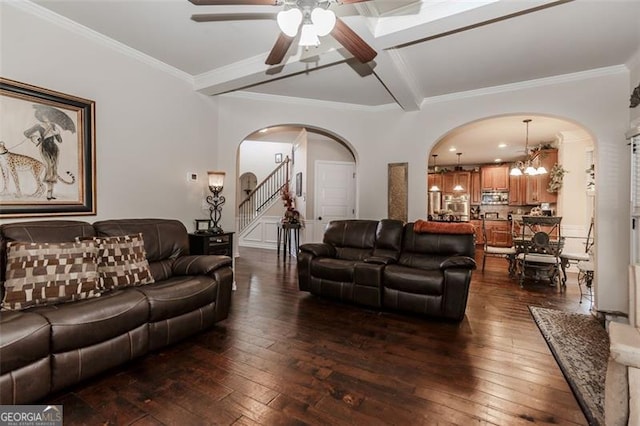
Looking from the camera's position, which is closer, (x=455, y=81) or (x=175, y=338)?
(x=175, y=338)

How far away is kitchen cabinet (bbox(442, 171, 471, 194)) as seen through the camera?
31.1 ft

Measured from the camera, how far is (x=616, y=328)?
150 cm

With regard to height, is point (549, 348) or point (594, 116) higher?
point (594, 116)

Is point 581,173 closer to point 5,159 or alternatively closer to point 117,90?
point 117,90

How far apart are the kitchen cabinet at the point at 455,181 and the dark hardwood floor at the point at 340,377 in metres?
6.82

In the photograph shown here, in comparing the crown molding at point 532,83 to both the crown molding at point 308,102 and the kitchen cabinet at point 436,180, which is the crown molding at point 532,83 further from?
the kitchen cabinet at point 436,180

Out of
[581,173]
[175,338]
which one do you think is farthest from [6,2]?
[581,173]

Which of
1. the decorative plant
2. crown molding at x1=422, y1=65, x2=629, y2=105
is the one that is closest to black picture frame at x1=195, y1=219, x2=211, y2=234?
crown molding at x1=422, y1=65, x2=629, y2=105

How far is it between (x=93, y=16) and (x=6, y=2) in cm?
56

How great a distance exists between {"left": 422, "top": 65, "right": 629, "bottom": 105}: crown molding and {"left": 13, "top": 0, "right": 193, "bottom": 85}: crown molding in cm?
350

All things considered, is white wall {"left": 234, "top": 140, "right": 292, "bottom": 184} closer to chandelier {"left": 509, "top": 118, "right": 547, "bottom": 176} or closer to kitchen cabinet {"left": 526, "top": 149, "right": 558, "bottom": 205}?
chandelier {"left": 509, "top": 118, "right": 547, "bottom": 176}

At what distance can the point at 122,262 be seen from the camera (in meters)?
2.60

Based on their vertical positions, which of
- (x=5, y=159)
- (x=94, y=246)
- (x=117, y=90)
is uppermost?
(x=117, y=90)
